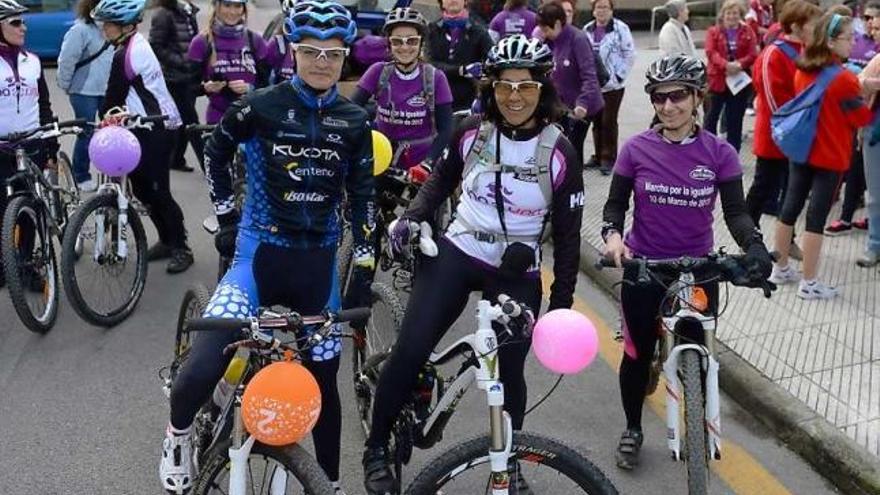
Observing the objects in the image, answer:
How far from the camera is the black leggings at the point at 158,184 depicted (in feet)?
20.4

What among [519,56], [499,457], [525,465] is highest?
[519,56]

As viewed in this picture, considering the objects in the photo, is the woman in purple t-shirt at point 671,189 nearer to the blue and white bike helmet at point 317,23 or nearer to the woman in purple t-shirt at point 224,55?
the blue and white bike helmet at point 317,23

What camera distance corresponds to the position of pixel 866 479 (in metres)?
3.74

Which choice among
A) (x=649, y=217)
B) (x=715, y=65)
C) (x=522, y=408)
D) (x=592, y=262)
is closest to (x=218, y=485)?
(x=522, y=408)

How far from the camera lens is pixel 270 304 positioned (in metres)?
3.45

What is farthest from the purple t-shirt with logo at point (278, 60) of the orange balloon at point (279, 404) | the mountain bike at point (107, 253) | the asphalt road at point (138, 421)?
the orange balloon at point (279, 404)

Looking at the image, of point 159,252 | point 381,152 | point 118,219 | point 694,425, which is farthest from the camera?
point 159,252

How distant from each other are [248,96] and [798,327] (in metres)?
3.71

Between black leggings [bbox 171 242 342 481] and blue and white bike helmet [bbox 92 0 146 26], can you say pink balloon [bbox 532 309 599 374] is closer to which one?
black leggings [bbox 171 242 342 481]

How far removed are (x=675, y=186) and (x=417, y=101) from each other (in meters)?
2.22

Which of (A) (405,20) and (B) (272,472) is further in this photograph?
(A) (405,20)

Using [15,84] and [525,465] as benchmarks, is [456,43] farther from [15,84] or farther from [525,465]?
[525,465]

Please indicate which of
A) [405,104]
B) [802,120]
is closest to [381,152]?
[405,104]

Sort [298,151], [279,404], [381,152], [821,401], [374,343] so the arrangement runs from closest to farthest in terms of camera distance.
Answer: [279,404] < [298,151] < [374,343] < [821,401] < [381,152]
